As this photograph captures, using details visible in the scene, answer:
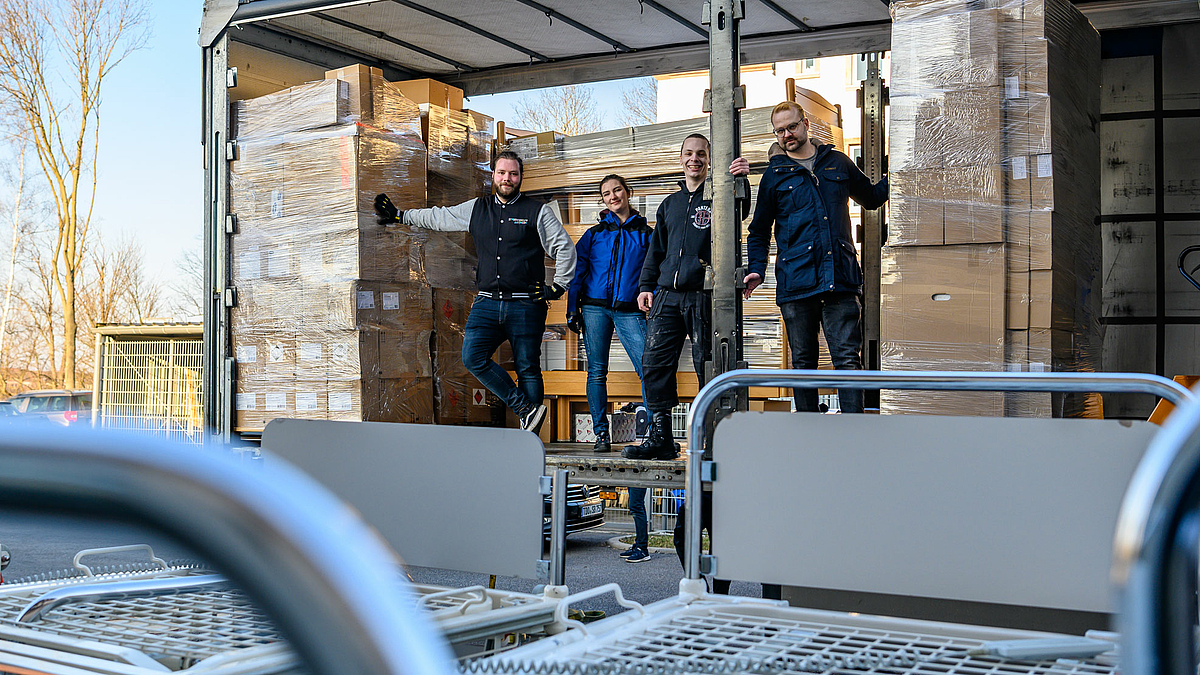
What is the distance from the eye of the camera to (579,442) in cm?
760

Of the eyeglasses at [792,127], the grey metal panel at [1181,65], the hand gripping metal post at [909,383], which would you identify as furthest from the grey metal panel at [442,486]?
the grey metal panel at [1181,65]

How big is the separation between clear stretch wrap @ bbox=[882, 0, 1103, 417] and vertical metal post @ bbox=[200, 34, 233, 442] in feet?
13.5

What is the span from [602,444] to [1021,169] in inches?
108

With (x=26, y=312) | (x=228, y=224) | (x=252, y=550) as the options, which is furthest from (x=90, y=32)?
(x=252, y=550)

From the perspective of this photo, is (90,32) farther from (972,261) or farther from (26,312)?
(972,261)

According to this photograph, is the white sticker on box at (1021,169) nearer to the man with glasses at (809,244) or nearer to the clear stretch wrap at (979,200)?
the clear stretch wrap at (979,200)

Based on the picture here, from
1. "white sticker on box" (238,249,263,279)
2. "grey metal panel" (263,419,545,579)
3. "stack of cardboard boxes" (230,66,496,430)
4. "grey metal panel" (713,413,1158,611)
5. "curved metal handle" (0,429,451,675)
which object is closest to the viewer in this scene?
"curved metal handle" (0,429,451,675)

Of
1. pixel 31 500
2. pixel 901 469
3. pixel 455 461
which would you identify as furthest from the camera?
pixel 455 461

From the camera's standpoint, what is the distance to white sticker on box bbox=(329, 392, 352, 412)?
6816mm

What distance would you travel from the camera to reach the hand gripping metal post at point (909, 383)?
9.06ft

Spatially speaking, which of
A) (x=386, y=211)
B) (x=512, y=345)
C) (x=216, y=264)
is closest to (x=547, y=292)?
(x=512, y=345)

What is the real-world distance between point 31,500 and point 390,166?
6793mm

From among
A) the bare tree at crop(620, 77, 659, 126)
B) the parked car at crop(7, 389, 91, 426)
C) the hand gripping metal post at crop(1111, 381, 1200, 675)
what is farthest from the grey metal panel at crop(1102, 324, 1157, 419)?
the bare tree at crop(620, 77, 659, 126)

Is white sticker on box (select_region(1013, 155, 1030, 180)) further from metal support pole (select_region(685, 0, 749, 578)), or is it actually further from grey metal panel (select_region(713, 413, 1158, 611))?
grey metal panel (select_region(713, 413, 1158, 611))
